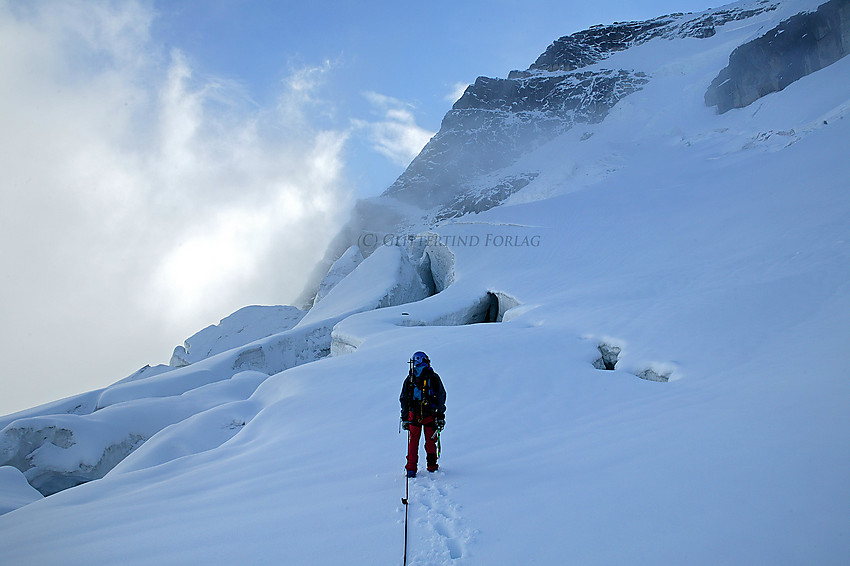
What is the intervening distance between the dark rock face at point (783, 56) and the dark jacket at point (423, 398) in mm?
46841

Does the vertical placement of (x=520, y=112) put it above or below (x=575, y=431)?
above

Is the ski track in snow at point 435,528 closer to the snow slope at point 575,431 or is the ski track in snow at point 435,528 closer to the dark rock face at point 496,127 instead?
the snow slope at point 575,431

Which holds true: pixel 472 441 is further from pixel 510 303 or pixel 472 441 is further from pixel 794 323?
pixel 510 303

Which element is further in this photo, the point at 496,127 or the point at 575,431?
the point at 496,127

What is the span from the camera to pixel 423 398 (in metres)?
4.51

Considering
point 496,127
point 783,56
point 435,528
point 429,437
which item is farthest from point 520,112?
point 435,528

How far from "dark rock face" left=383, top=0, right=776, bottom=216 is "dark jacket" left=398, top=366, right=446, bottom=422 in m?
59.7

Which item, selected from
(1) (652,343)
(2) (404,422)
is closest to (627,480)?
(2) (404,422)

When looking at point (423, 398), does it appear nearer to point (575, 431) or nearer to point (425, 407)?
point (425, 407)

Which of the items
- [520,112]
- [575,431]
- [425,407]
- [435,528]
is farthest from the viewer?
[520,112]

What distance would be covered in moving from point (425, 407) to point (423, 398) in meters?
0.09

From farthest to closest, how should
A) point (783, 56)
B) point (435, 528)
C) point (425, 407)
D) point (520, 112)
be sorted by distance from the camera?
point (520, 112), point (783, 56), point (425, 407), point (435, 528)

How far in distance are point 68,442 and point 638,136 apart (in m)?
49.8

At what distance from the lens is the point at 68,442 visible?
11.1 meters
